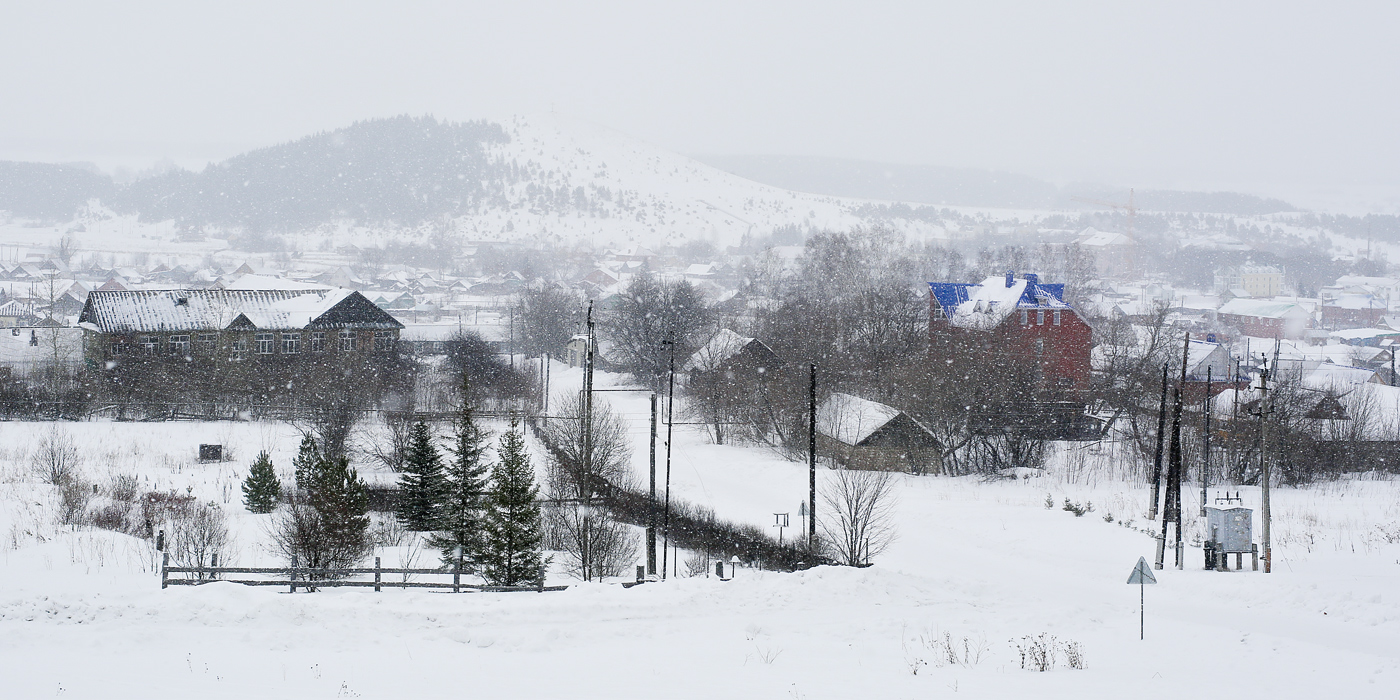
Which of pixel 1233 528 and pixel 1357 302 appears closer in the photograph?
pixel 1233 528

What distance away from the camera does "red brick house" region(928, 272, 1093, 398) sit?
Result: 5162 centimetres

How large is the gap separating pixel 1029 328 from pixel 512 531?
4164 cm

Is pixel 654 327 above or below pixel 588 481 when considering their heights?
above

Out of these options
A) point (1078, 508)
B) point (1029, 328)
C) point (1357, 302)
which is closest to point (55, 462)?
point (1078, 508)

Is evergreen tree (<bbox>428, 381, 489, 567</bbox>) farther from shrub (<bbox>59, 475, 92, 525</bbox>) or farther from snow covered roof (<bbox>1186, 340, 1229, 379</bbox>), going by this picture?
snow covered roof (<bbox>1186, 340, 1229, 379</bbox>)

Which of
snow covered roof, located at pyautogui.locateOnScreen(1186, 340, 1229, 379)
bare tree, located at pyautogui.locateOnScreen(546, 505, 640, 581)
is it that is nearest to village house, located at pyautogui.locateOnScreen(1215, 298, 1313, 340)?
snow covered roof, located at pyautogui.locateOnScreen(1186, 340, 1229, 379)

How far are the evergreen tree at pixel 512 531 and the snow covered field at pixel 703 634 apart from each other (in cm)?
274

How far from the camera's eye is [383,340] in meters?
57.5

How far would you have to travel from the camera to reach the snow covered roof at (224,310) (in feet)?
171

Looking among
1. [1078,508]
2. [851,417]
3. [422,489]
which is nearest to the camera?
[422,489]

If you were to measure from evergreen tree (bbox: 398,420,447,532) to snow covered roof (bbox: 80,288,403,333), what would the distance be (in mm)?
31675

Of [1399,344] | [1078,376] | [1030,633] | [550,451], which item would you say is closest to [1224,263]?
[1399,344]

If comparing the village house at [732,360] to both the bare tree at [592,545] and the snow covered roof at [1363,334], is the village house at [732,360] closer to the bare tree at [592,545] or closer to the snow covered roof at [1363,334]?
the bare tree at [592,545]

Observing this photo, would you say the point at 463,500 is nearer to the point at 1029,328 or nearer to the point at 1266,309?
the point at 1029,328
